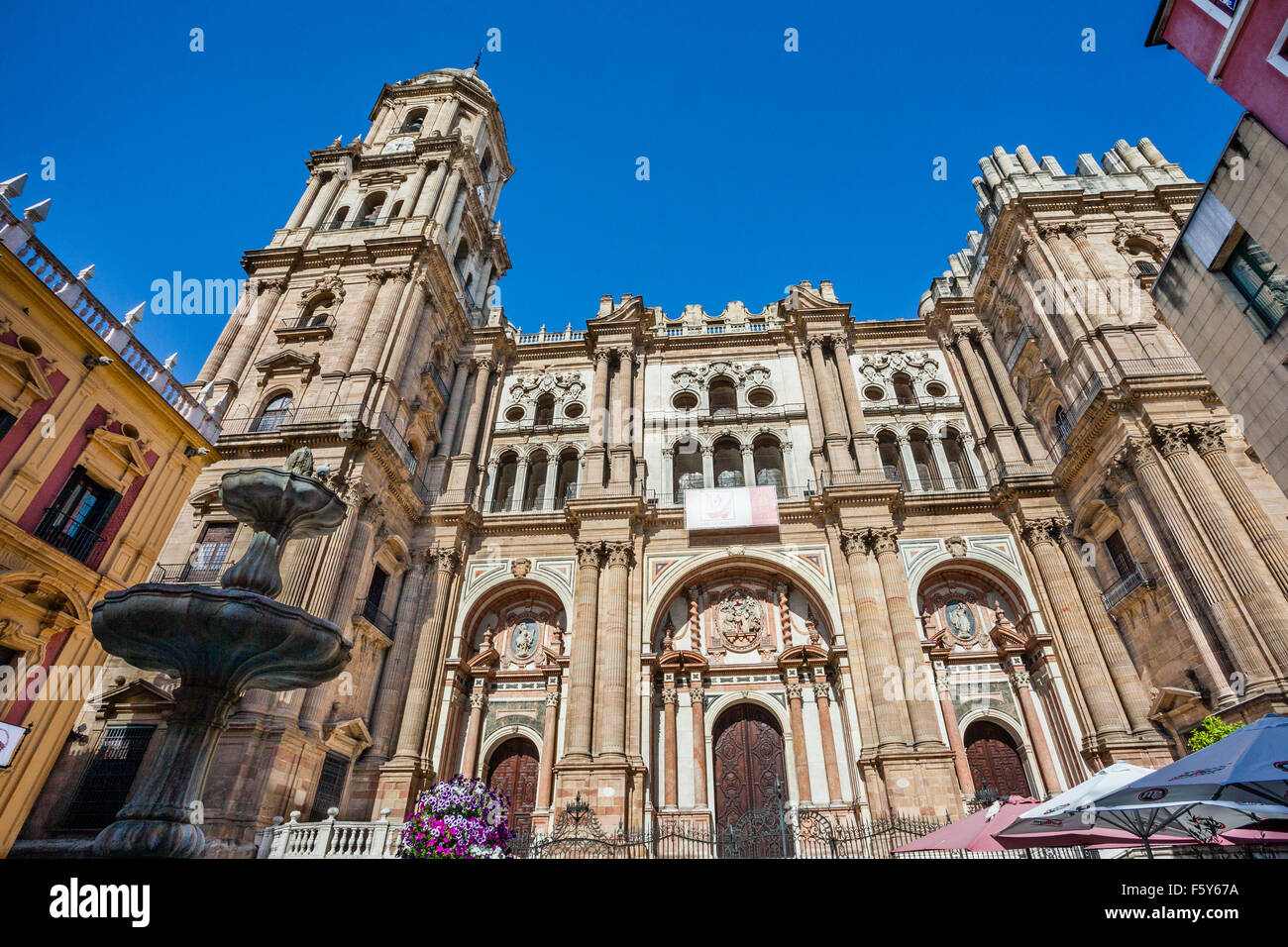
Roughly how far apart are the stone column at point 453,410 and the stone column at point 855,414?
14.4 m

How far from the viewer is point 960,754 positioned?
17.7 metres

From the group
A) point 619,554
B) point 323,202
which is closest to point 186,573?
point 619,554

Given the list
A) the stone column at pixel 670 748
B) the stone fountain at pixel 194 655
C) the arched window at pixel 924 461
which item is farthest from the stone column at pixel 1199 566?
the stone fountain at pixel 194 655

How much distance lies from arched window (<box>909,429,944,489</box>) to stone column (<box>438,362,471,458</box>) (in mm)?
16717

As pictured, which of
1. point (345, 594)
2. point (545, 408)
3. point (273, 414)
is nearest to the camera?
point (345, 594)

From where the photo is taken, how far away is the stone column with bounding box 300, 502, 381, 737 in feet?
48.7

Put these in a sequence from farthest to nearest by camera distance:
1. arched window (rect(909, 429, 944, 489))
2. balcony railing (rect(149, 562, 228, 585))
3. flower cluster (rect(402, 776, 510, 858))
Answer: arched window (rect(909, 429, 944, 489)), balcony railing (rect(149, 562, 228, 585)), flower cluster (rect(402, 776, 510, 858))

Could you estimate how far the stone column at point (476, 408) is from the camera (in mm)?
23688

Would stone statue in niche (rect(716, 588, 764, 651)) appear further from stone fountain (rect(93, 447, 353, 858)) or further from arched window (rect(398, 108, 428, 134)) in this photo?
arched window (rect(398, 108, 428, 134))

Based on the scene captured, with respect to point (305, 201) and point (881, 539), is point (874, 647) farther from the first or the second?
point (305, 201)

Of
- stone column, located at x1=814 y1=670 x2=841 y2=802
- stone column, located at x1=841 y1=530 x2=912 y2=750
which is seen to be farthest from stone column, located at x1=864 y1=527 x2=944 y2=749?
stone column, located at x1=814 y1=670 x2=841 y2=802

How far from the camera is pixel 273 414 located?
65.3ft

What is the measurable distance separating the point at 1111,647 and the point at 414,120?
35.5 meters
